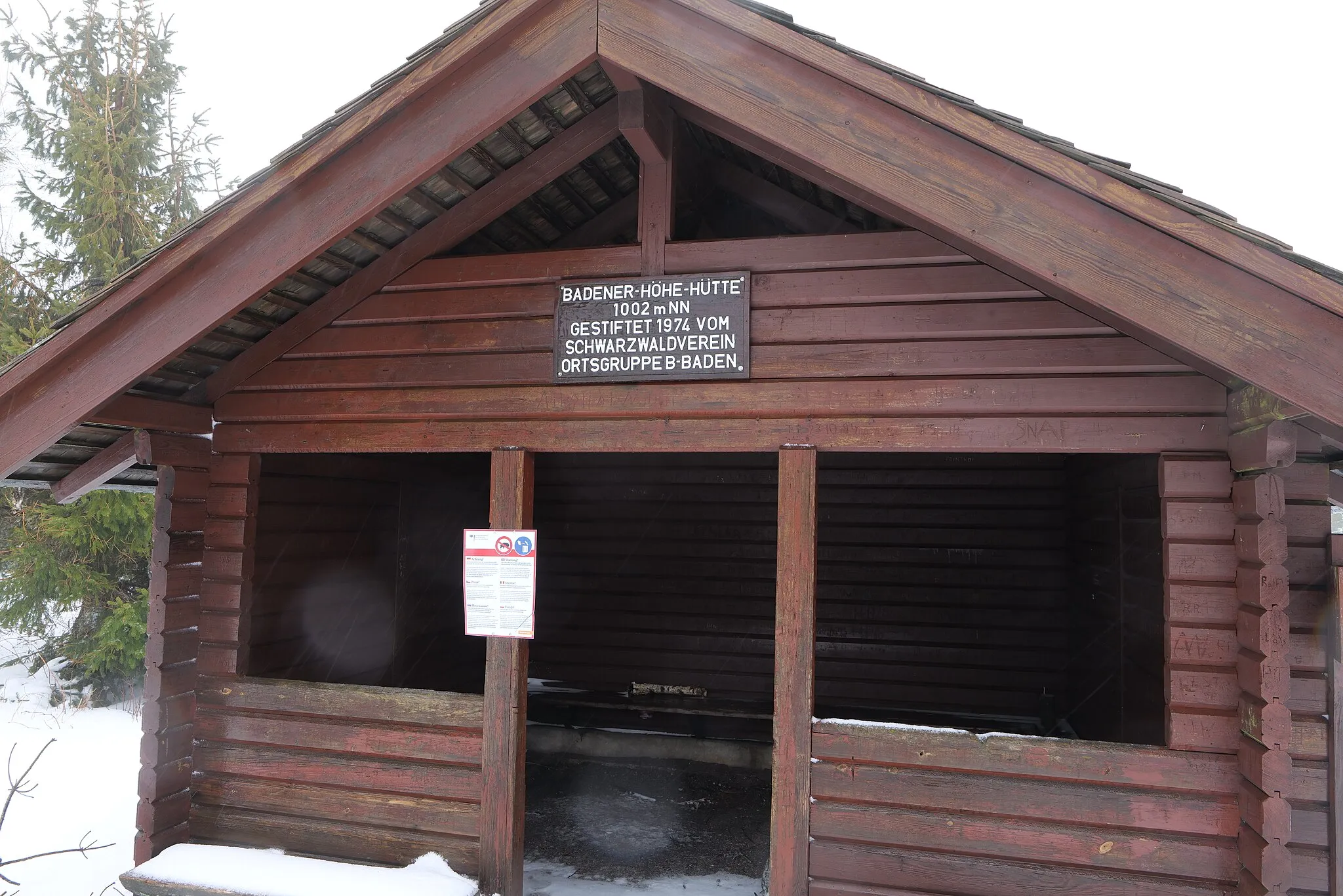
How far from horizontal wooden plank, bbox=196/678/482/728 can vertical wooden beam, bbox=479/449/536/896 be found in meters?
0.16

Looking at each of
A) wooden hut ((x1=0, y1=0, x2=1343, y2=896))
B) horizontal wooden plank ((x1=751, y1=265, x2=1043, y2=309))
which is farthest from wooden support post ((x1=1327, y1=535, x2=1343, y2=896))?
horizontal wooden plank ((x1=751, y1=265, x2=1043, y2=309))

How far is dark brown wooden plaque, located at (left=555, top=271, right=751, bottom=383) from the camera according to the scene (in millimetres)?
4652

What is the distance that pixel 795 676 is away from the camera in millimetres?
4500

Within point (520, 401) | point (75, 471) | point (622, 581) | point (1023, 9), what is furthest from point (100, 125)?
point (1023, 9)

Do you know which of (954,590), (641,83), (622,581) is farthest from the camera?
(622,581)

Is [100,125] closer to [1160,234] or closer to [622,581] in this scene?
[622,581]

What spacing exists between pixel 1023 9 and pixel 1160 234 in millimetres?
Answer: 145973

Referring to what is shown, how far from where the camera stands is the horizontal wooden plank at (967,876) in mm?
4074

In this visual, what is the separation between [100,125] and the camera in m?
12.7

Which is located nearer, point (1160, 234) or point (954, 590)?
point (1160, 234)

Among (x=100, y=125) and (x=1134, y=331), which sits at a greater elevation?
(x=100, y=125)

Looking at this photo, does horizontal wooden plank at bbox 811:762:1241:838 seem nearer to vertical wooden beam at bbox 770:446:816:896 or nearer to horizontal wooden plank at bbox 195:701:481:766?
vertical wooden beam at bbox 770:446:816:896

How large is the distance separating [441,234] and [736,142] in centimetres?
199

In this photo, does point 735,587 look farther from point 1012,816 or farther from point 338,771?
point 1012,816
